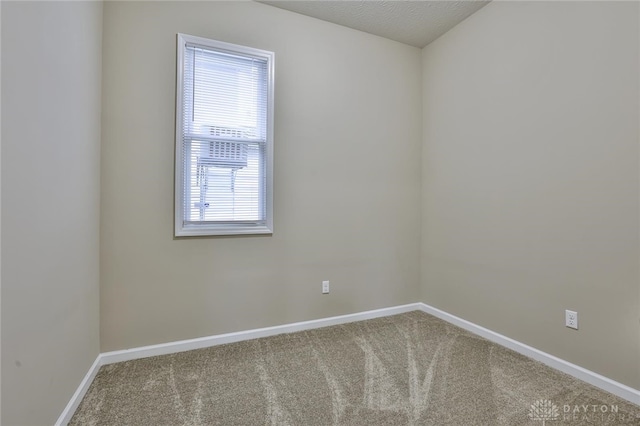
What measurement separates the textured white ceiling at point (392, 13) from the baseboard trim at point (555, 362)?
2707mm

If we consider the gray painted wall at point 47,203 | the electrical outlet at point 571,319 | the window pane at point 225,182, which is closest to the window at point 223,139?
the window pane at point 225,182

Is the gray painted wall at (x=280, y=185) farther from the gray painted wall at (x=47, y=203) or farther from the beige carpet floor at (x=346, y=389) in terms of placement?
the beige carpet floor at (x=346, y=389)

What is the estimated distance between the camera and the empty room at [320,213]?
147cm

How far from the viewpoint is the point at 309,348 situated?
7.42 ft

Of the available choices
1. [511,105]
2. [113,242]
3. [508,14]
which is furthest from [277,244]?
[508,14]

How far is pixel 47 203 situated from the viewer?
1303 mm

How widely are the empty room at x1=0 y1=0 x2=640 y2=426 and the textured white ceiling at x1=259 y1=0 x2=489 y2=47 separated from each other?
20mm

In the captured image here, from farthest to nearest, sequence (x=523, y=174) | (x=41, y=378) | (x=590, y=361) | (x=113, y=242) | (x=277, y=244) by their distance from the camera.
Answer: (x=277, y=244) < (x=523, y=174) < (x=113, y=242) < (x=590, y=361) < (x=41, y=378)

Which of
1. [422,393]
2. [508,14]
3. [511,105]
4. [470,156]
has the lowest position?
[422,393]

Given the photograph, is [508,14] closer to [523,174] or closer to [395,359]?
[523,174]

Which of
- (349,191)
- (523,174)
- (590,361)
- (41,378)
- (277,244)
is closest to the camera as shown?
(41,378)

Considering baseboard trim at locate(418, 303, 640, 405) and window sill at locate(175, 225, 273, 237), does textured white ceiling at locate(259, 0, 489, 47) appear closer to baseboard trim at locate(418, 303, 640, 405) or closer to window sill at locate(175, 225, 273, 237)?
window sill at locate(175, 225, 273, 237)

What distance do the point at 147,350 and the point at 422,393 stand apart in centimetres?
189

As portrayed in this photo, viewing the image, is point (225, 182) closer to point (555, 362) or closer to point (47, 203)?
point (47, 203)
